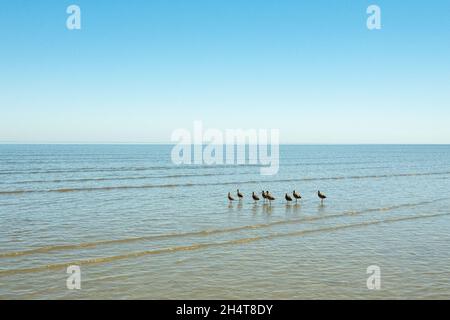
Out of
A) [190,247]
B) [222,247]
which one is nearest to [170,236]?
[190,247]

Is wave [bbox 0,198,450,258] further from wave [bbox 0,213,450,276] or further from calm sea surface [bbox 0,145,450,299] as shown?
wave [bbox 0,213,450,276]

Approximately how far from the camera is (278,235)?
19.3 m

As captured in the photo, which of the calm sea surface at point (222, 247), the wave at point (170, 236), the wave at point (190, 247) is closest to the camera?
the calm sea surface at point (222, 247)

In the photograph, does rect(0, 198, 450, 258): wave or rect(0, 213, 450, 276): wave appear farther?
rect(0, 198, 450, 258): wave

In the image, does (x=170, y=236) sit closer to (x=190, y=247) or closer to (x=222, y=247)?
(x=190, y=247)

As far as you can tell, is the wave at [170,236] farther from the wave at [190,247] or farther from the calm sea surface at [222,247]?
the wave at [190,247]

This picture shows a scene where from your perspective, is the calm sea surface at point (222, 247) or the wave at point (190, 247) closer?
the calm sea surface at point (222, 247)

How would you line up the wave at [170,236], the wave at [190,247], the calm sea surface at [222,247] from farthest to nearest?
1. the wave at [170,236]
2. the wave at [190,247]
3. the calm sea surface at [222,247]

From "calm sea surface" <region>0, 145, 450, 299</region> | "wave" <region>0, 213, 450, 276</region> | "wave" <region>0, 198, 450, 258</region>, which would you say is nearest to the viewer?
"calm sea surface" <region>0, 145, 450, 299</region>

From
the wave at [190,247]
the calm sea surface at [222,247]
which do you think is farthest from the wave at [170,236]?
the wave at [190,247]

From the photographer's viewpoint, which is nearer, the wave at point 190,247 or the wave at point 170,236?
the wave at point 190,247

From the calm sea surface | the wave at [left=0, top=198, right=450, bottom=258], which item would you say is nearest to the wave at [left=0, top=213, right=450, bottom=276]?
the calm sea surface
